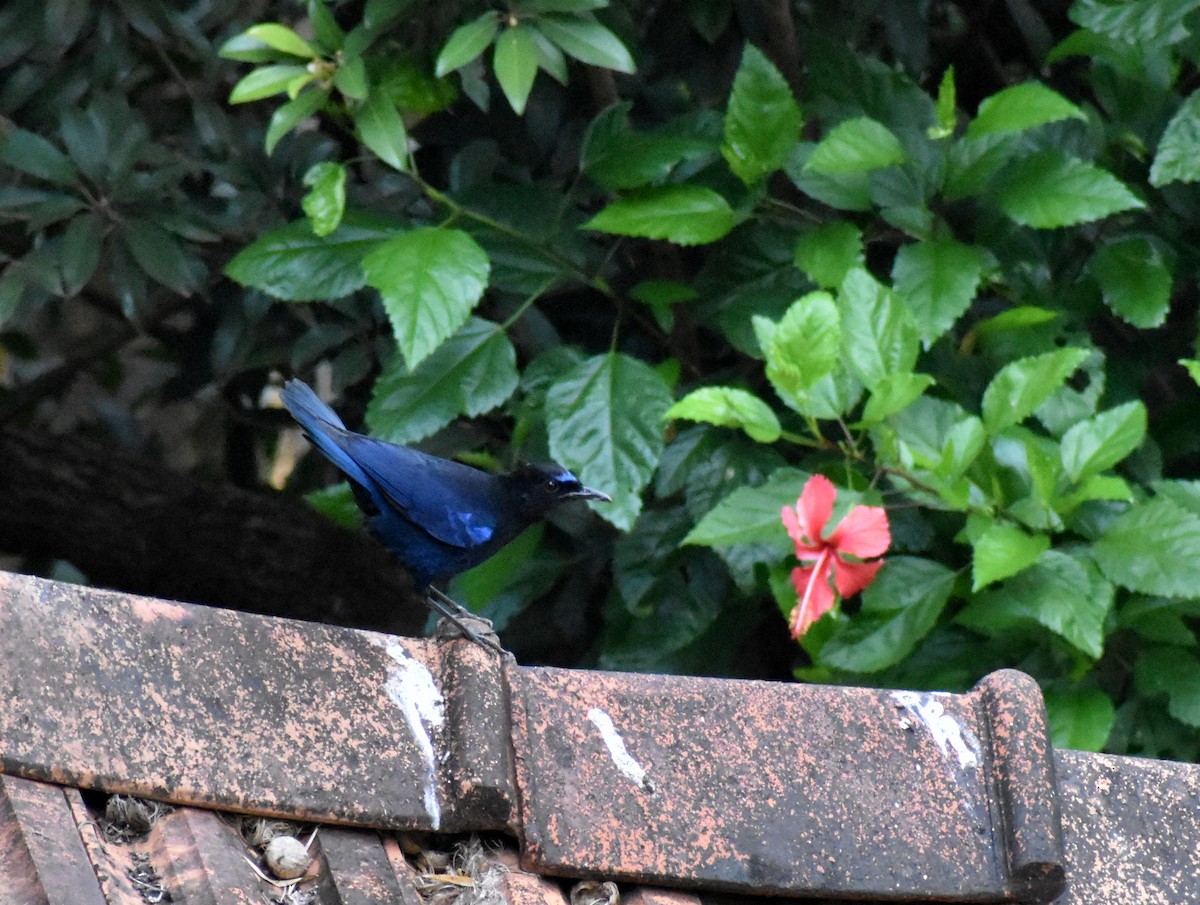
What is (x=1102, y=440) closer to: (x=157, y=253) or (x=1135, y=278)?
(x=1135, y=278)

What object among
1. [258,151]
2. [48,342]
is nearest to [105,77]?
[258,151]

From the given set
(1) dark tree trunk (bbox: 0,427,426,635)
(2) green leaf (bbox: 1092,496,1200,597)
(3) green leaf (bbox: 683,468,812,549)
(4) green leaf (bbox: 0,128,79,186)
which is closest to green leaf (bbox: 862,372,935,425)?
(3) green leaf (bbox: 683,468,812,549)

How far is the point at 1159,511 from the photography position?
3.29 meters

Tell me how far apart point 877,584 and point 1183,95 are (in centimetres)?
184

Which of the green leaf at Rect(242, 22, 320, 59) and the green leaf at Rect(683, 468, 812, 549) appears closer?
the green leaf at Rect(683, 468, 812, 549)

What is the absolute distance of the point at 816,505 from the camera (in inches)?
124

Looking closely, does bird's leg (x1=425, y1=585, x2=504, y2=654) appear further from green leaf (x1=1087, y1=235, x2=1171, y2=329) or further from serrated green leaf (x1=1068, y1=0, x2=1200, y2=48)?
serrated green leaf (x1=1068, y1=0, x2=1200, y2=48)

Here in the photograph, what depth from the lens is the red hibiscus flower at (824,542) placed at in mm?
3150

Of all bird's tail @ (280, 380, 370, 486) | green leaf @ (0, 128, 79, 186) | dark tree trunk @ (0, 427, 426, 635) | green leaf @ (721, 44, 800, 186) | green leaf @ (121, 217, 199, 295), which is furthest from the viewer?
dark tree trunk @ (0, 427, 426, 635)

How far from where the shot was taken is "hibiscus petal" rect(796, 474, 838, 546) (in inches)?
124

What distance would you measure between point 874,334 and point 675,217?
622mm

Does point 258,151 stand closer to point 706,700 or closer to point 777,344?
point 777,344

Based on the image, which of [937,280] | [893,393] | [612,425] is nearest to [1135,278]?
[937,280]

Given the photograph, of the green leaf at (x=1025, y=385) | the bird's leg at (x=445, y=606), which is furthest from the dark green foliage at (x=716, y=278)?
the bird's leg at (x=445, y=606)
